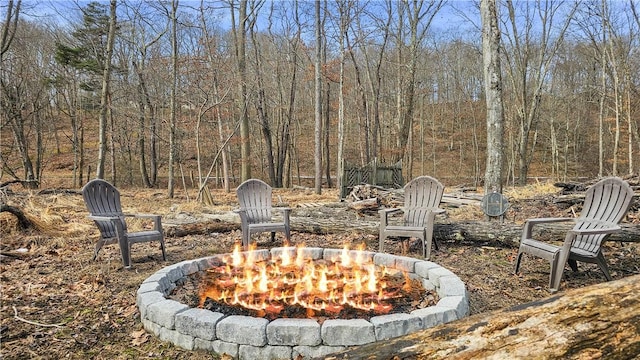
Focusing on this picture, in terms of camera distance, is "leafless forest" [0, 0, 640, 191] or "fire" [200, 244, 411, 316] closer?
"fire" [200, 244, 411, 316]

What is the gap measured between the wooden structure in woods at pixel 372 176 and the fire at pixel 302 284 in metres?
6.79

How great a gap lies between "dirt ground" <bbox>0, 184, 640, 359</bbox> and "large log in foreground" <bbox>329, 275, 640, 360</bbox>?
152cm

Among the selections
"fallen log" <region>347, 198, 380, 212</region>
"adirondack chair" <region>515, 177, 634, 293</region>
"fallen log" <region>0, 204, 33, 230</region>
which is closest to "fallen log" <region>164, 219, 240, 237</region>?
"fallen log" <region>0, 204, 33, 230</region>

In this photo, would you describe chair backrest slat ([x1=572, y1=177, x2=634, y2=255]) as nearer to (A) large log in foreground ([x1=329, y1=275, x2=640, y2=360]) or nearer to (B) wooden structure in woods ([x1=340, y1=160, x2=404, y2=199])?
(A) large log in foreground ([x1=329, y1=275, x2=640, y2=360])

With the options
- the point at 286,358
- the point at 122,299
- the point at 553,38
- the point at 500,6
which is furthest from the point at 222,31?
the point at 286,358

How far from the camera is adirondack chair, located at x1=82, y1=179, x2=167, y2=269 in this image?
13.8ft

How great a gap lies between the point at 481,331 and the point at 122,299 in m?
3.08

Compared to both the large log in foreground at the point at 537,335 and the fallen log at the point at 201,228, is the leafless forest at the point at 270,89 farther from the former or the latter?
the large log in foreground at the point at 537,335

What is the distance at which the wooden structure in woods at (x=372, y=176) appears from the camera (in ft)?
37.4

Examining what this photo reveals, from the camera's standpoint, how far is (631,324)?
1.63 metres

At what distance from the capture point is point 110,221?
176 inches

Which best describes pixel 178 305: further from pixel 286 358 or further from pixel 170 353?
pixel 286 358

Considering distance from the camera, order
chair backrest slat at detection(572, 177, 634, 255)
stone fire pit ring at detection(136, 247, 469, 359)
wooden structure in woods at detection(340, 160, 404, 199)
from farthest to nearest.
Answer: wooden structure in woods at detection(340, 160, 404, 199)
chair backrest slat at detection(572, 177, 634, 255)
stone fire pit ring at detection(136, 247, 469, 359)

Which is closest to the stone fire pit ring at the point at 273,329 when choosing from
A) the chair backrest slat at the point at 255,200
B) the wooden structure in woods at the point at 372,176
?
the chair backrest slat at the point at 255,200
